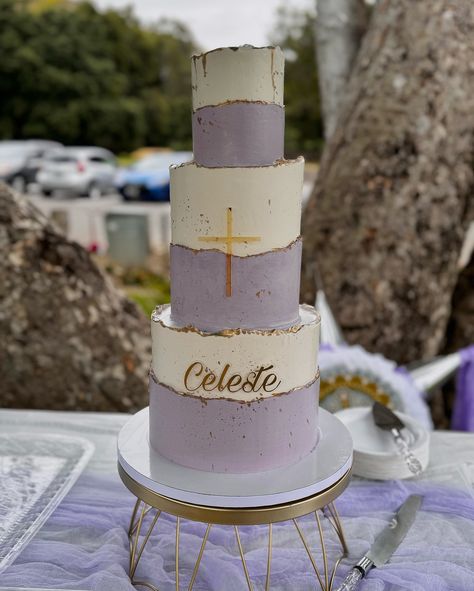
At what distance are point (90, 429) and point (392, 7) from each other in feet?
6.95

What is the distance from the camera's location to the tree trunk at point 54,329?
182 cm

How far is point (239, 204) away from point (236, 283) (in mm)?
111

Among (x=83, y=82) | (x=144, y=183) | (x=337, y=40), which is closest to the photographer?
(x=337, y=40)

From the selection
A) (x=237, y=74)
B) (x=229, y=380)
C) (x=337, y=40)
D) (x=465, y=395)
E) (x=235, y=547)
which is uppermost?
(x=337, y=40)

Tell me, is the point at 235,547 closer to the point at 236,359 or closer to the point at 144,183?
the point at 236,359

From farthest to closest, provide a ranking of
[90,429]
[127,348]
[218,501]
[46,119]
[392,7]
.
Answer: [46,119] < [392,7] < [127,348] < [90,429] < [218,501]

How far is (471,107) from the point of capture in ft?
7.72

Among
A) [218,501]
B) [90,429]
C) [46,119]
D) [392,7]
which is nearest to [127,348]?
[90,429]

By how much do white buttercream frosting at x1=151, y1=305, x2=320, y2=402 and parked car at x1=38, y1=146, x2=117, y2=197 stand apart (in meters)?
9.59

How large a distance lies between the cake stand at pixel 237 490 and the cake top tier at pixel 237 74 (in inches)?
20.8

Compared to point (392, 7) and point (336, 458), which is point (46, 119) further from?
point (336, 458)

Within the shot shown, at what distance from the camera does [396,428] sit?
1263 millimetres

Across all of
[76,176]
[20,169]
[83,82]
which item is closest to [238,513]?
[76,176]

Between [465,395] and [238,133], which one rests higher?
[238,133]
